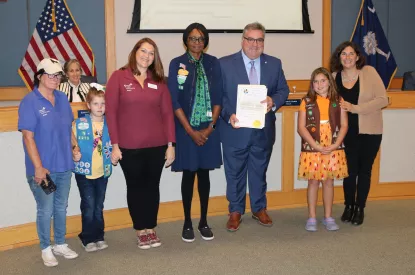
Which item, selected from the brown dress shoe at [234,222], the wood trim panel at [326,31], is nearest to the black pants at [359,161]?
the brown dress shoe at [234,222]

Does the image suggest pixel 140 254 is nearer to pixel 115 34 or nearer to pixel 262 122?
pixel 262 122

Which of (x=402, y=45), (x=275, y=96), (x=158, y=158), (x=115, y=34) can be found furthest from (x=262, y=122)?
(x=402, y=45)

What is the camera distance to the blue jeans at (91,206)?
388 cm

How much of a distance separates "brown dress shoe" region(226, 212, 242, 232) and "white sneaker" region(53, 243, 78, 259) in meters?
1.34

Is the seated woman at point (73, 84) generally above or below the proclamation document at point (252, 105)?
above

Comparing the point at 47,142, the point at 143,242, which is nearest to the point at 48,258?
the point at 143,242

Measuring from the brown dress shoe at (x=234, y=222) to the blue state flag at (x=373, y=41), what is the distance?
4.03 m

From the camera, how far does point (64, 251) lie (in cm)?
383

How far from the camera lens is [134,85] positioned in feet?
12.3

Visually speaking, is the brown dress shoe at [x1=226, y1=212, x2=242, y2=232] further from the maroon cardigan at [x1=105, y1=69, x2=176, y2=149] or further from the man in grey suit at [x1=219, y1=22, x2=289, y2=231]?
the maroon cardigan at [x1=105, y1=69, x2=176, y2=149]

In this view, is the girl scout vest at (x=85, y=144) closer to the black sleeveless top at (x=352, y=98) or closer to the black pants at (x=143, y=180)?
the black pants at (x=143, y=180)

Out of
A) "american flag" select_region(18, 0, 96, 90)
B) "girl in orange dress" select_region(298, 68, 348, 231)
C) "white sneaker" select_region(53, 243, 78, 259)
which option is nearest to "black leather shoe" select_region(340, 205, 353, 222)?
"girl in orange dress" select_region(298, 68, 348, 231)

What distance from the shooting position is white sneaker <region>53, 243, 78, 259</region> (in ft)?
12.5

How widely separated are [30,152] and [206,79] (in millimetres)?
1464
